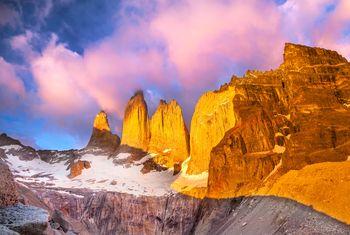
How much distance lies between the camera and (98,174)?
165 metres

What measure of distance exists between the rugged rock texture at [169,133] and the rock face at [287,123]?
59.3m

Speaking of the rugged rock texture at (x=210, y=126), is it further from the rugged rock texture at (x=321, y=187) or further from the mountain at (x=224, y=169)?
the rugged rock texture at (x=321, y=187)

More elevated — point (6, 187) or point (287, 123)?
point (287, 123)

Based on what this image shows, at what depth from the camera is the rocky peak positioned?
10969 cm

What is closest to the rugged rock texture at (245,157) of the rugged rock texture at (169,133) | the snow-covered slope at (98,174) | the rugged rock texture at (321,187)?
the rugged rock texture at (321,187)

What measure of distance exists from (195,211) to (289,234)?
63973mm

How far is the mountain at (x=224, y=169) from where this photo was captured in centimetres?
5820

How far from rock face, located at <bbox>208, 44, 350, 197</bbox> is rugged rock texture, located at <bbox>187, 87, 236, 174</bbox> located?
1392 centimetres

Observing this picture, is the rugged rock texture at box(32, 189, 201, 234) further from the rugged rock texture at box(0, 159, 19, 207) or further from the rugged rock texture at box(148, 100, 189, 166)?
the rugged rock texture at box(0, 159, 19, 207)

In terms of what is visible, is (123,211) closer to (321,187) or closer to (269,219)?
(269,219)

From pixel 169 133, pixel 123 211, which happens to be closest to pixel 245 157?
pixel 123 211

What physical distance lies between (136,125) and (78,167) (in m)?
33.7

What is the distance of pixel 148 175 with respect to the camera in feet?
538

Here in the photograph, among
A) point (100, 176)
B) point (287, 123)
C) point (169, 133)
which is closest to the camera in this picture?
point (287, 123)
